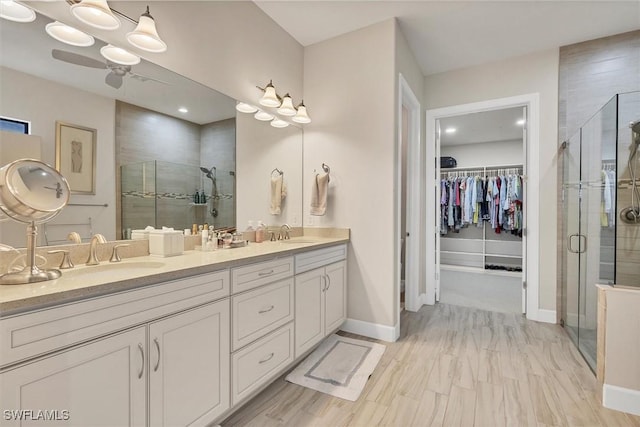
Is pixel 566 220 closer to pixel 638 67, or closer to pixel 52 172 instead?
pixel 638 67

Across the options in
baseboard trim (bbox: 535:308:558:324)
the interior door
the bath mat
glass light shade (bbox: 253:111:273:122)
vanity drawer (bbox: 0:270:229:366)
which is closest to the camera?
vanity drawer (bbox: 0:270:229:366)

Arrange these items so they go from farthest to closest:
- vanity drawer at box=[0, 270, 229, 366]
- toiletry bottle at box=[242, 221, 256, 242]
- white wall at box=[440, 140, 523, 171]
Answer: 1. white wall at box=[440, 140, 523, 171]
2. toiletry bottle at box=[242, 221, 256, 242]
3. vanity drawer at box=[0, 270, 229, 366]

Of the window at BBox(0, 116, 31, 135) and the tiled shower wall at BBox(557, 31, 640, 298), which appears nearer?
the window at BBox(0, 116, 31, 135)

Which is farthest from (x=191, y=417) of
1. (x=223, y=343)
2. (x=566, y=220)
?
(x=566, y=220)

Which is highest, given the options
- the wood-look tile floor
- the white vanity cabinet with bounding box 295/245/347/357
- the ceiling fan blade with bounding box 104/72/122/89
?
the ceiling fan blade with bounding box 104/72/122/89

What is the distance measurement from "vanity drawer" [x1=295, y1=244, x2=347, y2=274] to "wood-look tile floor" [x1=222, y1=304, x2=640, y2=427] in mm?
805

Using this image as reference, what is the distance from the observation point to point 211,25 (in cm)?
209

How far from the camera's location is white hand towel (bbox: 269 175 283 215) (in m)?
2.82

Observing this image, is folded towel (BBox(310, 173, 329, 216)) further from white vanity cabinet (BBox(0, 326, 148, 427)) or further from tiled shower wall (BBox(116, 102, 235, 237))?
white vanity cabinet (BBox(0, 326, 148, 427))

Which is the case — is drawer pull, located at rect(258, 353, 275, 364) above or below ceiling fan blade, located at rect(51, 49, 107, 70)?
below

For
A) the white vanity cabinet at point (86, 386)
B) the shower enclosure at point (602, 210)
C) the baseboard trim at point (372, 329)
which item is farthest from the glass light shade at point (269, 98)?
the shower enclosure at point (602, 210)

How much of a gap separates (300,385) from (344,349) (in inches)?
23.3

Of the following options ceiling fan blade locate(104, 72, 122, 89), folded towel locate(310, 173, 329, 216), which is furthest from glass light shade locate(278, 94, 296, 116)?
ceiling fan blade locate(104, 72, 122, 89)

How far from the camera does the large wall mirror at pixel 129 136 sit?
1.32 metres
